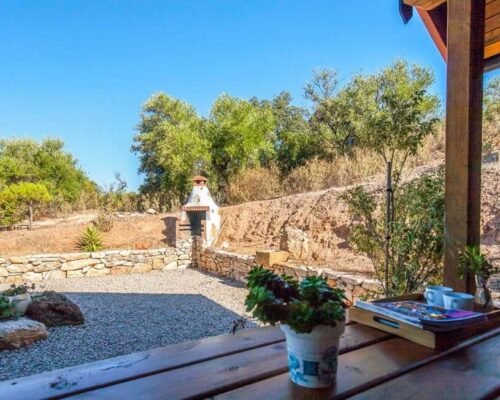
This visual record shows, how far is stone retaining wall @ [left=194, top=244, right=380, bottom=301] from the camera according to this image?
440cm

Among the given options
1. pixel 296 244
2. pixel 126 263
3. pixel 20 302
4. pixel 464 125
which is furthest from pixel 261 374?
pixel 126 263

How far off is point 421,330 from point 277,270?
481 cm

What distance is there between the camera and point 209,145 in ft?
34.1

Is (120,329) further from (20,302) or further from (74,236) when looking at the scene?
(74,236)

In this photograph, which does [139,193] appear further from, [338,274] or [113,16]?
[338,274]

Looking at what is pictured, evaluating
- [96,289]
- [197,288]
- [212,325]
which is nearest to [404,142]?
[212,325]

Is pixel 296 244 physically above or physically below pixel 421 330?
below

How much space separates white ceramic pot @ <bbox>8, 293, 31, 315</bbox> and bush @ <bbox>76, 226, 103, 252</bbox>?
355cm

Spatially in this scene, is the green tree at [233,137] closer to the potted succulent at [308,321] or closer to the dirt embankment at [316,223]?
the dirt embankment at [316,223]

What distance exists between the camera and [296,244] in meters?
6.43

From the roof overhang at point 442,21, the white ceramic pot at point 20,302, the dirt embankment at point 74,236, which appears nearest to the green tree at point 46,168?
the dirt embankment at point 74,236

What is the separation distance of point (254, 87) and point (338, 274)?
9.97 m

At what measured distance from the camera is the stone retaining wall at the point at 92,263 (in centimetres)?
693

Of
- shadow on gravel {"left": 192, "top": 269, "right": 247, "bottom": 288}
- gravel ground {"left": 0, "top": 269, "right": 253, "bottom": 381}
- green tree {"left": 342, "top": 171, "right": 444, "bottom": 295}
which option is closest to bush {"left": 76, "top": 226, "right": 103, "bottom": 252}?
gravel ground {"left": 0, "top": 269, "right": 253, "bottom": 381}
